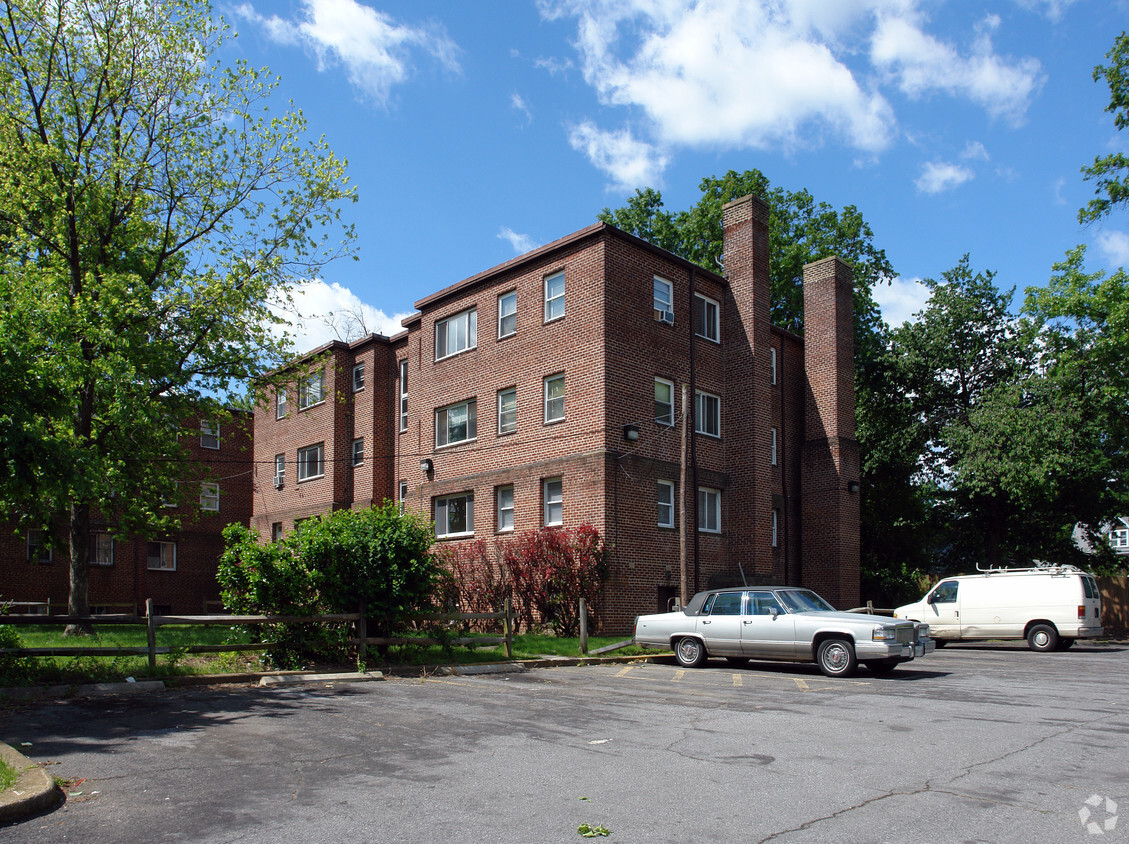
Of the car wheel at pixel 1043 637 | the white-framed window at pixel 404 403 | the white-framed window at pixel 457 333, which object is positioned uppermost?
the white-framed window at pixel 457 333

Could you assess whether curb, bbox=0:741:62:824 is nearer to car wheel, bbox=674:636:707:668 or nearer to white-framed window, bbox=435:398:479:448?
car wheel, bbox=674:636:707:668

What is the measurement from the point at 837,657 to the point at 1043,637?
996 centimetres

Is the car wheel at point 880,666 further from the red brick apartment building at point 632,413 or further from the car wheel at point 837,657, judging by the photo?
the red brick apartment building at point 632,413

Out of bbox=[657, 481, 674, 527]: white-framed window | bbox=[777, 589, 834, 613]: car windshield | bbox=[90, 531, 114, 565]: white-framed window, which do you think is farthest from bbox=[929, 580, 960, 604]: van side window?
bbox=[90, 531, 114, 565]: white-framed window

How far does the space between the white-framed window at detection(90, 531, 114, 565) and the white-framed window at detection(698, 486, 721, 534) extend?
87.5 feet

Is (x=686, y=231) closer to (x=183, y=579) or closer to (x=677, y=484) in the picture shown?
(x=677, y=484)

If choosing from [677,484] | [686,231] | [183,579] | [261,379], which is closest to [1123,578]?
[677,484]

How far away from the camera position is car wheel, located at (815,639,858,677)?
1555cm

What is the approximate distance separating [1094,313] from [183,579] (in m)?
38.3

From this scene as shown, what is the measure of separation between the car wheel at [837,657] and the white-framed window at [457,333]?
15140 mm

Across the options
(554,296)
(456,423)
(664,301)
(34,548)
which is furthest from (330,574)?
(34,548)

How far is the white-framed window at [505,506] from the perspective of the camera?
25.6 m

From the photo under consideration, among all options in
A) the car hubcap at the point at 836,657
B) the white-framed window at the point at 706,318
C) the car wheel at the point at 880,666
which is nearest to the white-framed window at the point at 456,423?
the white-framed window at the point at 706,318

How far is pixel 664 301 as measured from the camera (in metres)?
25.6
